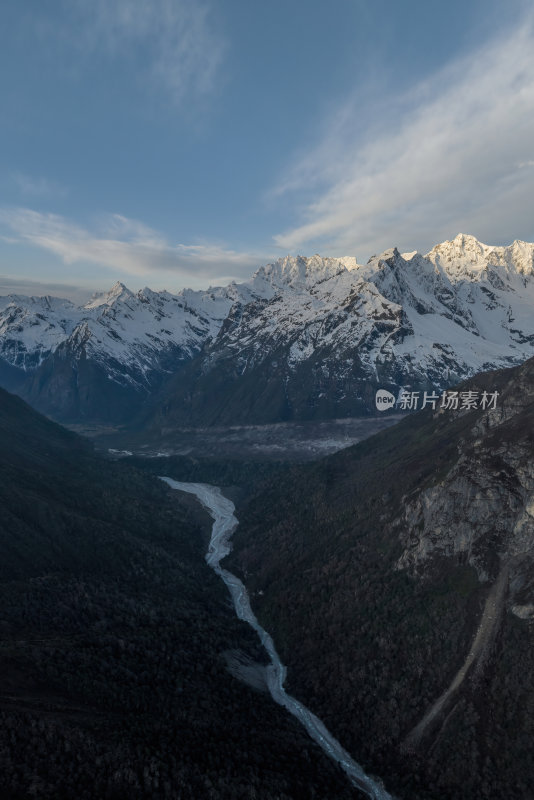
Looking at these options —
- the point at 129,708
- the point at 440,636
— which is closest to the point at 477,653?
the point at 440,636

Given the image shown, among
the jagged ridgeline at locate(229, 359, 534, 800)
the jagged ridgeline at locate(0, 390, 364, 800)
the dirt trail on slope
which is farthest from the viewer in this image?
the dirt trail on slope

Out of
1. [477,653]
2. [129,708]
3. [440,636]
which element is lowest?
[129,708]

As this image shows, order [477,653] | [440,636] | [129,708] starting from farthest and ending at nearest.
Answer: [440,636], [477,653], [129,708]

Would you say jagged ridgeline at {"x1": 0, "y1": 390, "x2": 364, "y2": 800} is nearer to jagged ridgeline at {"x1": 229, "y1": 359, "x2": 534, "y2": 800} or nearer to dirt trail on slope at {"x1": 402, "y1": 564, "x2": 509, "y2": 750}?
jagged ridgeline at {"x1": 229, "y1": 359, "x2": 534, "y2": 800}

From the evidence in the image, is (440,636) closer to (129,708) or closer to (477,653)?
(477,653)

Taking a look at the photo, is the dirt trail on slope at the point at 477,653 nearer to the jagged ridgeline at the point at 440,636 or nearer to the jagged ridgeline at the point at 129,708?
the jagged ridgeline at the point at 440,636

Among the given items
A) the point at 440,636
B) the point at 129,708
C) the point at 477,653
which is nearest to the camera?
the point at 129,708

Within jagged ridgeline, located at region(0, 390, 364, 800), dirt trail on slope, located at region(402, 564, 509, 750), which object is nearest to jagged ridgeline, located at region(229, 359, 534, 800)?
dirt trail on slope, located at region(402, 564, 509, 750)
